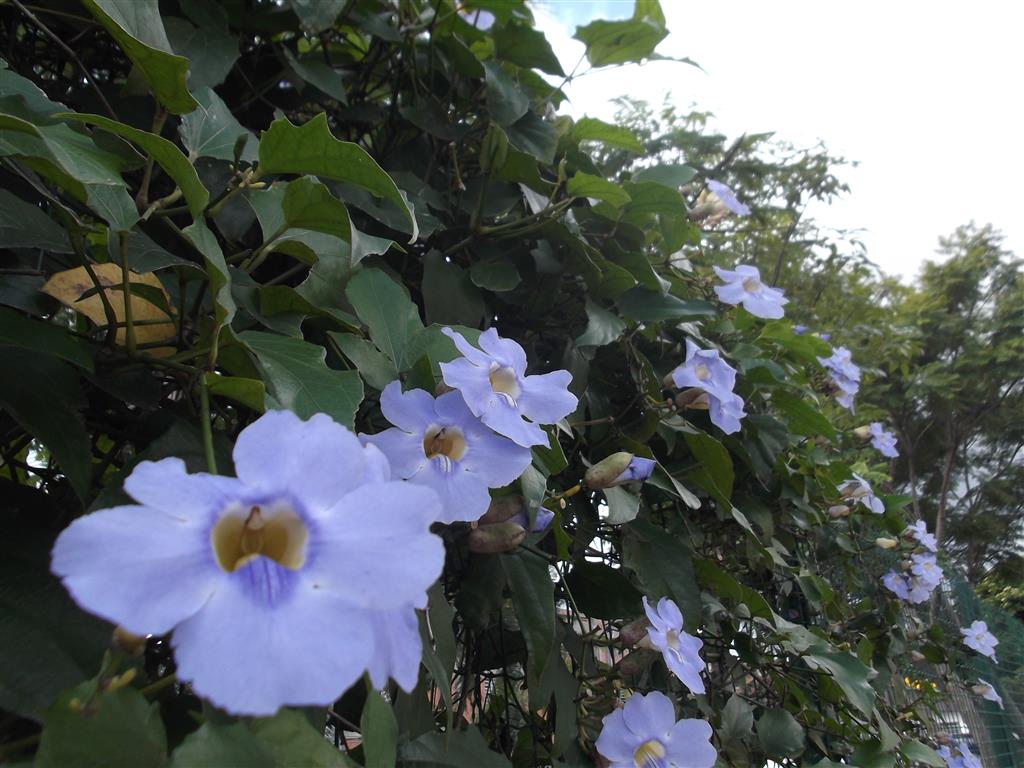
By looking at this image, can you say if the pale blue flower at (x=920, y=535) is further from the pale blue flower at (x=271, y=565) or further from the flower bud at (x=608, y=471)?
the pale blue flower at (x=271, y=565)

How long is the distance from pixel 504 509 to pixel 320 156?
1.11ft

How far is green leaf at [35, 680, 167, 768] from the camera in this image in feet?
1.07

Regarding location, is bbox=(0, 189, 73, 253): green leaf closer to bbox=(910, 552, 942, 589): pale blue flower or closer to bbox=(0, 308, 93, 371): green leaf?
bbox=(0, 308, 93, 371): green leaf

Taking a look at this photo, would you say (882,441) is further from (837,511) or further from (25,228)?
(25,228)

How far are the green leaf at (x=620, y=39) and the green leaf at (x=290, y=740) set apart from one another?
44.5 inches

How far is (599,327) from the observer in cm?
97

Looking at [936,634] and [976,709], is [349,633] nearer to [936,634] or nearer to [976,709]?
[936,634]

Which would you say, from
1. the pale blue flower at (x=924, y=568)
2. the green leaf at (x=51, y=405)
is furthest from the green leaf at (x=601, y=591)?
the pale blue flower at (x=924, y=568)

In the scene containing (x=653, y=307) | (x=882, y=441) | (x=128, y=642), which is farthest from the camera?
(x=882, y=441)

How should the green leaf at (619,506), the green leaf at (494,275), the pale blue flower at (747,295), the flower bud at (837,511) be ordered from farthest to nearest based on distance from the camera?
the flower bud at (837,511) → the pale blue flower at (747,295) → the green leaf at (494,275) → the green leaf at (619,506)

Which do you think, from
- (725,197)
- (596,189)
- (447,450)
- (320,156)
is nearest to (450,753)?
(447,450)

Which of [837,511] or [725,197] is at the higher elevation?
[725,197]

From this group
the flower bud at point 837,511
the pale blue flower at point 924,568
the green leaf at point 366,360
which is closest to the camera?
the green leaf at point 366,360

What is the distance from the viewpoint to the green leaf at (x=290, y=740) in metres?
0.37
